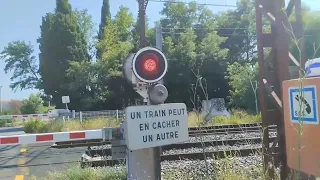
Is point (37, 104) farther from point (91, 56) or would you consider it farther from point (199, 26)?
point (199, 26)

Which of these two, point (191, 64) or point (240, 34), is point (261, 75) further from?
point (240, 34)

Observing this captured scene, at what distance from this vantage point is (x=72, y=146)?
34.7 ft

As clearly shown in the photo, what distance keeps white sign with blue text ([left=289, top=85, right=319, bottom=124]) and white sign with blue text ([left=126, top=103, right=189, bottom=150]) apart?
4.04ft

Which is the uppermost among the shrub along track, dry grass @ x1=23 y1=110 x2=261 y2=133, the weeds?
dry grass @ x1=23 y1=110 x2=261 y2=133

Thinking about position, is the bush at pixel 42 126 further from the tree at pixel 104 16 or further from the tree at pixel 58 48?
the tree at pixel 104 16

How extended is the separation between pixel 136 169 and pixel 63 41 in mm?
39900

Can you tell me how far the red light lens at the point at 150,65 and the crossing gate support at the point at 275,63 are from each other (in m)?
1.67

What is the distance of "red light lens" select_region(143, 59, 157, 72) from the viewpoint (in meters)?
3.49

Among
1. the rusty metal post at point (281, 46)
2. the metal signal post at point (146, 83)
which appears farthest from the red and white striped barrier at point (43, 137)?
the rusty metal post at point (281, 46)

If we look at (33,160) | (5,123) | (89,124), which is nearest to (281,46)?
(33,160)

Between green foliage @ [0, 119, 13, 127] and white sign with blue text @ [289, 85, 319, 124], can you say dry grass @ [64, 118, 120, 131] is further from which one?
green foliage @ [0, 119, 13, 127]

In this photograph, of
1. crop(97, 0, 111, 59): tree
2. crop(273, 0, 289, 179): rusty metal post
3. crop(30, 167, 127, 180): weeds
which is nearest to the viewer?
crop(273, 0, 289, 179): rusty metal post

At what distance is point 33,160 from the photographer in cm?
882

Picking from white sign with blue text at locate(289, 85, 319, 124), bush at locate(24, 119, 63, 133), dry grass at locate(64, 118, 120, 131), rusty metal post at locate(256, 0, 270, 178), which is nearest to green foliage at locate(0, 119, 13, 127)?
bush at locate(24, 119, 63, 133)
